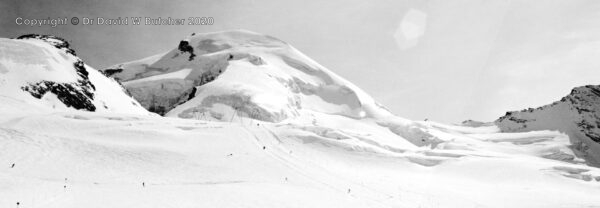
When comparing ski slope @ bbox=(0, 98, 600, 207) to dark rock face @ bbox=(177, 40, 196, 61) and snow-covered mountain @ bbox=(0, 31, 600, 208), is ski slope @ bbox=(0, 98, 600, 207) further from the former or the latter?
dark rock face @ bbox=(177, 40, 196, 61)

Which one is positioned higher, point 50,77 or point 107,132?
point 50,77

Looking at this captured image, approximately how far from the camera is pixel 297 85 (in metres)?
129

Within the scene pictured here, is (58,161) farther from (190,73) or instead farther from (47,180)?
(190,73)

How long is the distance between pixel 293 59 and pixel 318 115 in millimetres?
39309

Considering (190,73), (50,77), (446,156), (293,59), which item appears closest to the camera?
(446,156)

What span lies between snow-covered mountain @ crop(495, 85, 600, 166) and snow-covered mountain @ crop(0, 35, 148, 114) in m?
124

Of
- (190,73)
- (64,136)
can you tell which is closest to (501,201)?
(64,136)

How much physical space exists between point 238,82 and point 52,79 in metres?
56.7

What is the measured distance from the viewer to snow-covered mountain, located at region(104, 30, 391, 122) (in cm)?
9612

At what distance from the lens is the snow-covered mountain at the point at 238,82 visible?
315 ft

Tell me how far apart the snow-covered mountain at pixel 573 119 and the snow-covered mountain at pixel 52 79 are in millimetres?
124039

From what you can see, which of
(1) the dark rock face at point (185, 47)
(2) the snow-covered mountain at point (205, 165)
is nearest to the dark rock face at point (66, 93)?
(2) the snow-covered mountain at point (205, 165)

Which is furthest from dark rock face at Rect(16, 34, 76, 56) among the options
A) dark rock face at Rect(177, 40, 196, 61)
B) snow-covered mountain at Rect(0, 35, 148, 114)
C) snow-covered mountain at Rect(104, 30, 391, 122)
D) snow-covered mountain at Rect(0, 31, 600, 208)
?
dark rock face at Rect(177, 40, 196, 61)

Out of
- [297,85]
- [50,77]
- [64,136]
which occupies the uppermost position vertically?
[297,85]
